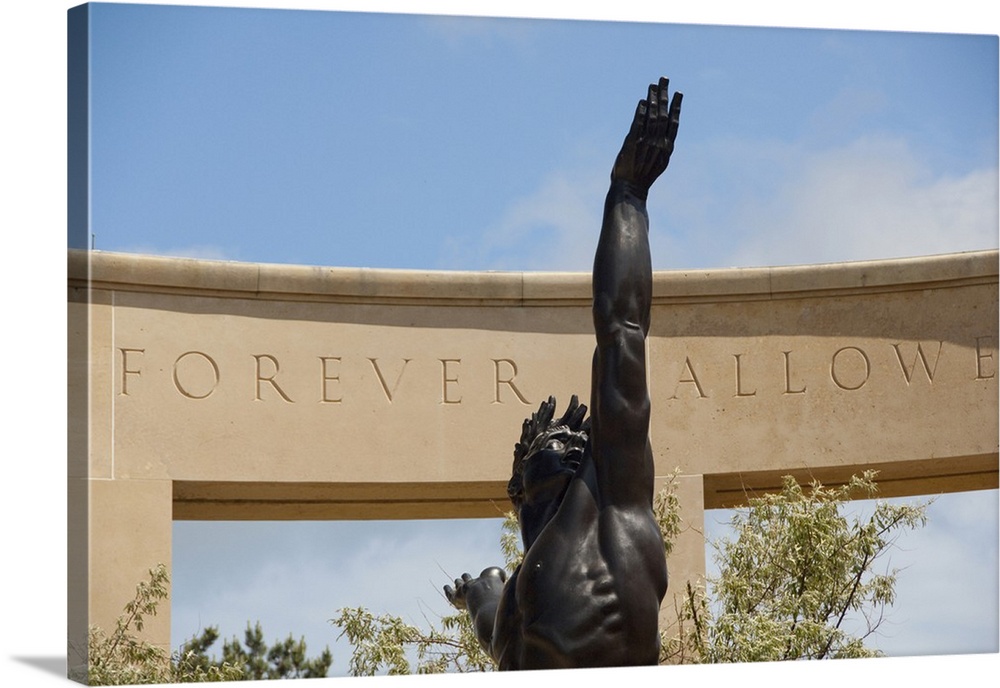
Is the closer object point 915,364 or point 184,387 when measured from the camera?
point 184,387

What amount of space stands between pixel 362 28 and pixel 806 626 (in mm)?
6729

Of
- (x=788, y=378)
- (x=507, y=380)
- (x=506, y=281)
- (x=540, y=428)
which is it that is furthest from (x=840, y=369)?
(x=540, y=428)

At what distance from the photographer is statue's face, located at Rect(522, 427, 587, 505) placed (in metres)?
9.41

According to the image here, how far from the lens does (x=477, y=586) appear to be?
10211 millimetres

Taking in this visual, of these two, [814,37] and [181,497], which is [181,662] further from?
[814,37]

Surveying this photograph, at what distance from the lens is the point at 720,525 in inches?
730

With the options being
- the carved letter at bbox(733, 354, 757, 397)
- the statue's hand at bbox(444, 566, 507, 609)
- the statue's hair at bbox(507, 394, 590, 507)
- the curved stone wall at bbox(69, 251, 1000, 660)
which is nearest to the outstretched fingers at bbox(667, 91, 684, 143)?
the statue's hair at bbox(507, 394, 590, 507)

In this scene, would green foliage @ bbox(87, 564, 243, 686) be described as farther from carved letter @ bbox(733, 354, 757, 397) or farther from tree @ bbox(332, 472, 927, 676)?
carved letter @ bbox(733, 354, 757, 397)

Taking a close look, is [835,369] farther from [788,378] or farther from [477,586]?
[477,586]

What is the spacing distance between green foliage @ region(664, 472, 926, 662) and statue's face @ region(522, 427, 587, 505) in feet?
24.3

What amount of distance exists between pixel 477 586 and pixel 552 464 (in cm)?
113

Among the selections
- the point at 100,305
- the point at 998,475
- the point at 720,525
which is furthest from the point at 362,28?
the point at 998,475

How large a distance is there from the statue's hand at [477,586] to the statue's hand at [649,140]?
2.35m

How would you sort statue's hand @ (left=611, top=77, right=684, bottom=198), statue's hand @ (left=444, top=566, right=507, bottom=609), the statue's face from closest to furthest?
statue's hand @ (left=611, top=77, right=684, bottom=198) → the statue's face → statue's hand @ (left=444, top=566, right=507, bottom=609)
